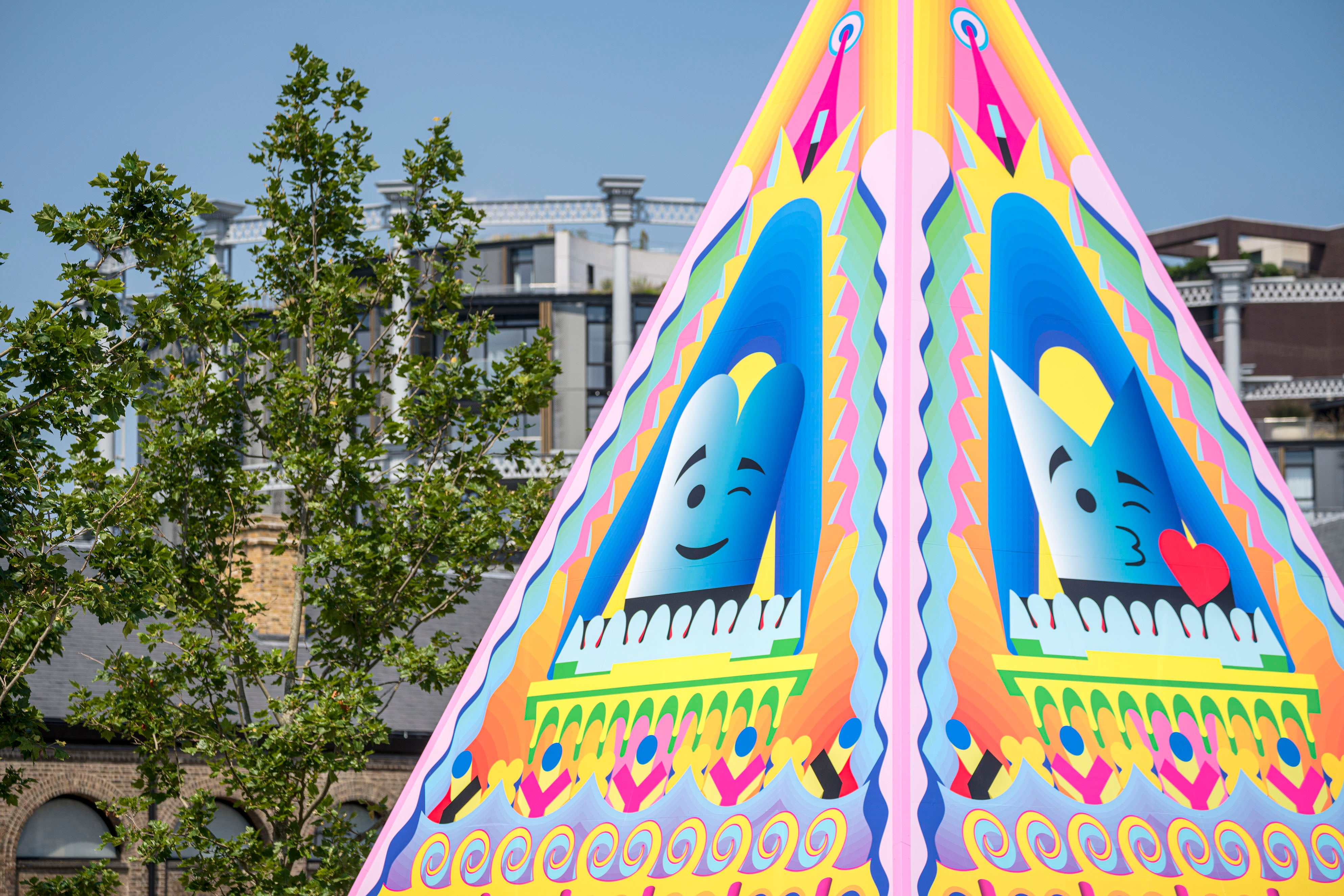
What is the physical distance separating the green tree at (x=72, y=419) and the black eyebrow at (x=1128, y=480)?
7.78m

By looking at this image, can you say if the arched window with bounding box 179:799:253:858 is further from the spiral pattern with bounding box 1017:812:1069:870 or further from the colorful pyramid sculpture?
the spiral pattern with bounding box 1017:812:1069:870

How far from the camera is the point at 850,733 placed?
706 centimetres

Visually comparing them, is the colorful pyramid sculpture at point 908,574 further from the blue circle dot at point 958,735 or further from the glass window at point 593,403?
the glass window at point 593,403

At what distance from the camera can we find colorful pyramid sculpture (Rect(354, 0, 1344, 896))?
7062 millimetres

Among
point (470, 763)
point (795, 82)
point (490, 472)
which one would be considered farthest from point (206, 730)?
point (795, 82)

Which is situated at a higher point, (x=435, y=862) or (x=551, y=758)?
(x=551, y=758)

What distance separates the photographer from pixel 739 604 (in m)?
7.91

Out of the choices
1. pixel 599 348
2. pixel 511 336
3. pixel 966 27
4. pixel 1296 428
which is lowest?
pixel 966 27

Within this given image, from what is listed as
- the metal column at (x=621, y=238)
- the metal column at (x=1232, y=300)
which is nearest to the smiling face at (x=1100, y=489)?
the metal column at (x=621, y=238)

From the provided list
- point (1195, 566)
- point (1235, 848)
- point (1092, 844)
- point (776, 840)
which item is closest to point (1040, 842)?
point (1092, 844)

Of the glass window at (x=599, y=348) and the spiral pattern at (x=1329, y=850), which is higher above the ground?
the glass window at (x=599, y=348)

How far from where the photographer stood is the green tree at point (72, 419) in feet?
37.2

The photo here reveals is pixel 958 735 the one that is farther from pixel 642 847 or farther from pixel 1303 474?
pixel 1303 474

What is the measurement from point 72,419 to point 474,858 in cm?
571
